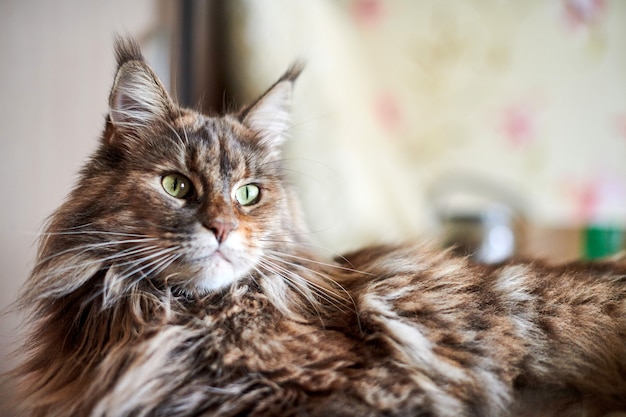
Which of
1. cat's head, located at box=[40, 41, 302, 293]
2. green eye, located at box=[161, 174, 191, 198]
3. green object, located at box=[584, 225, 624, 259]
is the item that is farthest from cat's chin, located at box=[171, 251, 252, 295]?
green object, located at box=[584, 225, 624, 259]

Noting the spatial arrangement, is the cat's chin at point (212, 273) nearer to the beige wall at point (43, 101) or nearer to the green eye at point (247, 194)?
the green eye at point (247, 194)

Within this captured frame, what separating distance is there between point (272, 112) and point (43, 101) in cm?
112

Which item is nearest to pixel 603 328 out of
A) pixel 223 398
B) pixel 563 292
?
pixel 563 292

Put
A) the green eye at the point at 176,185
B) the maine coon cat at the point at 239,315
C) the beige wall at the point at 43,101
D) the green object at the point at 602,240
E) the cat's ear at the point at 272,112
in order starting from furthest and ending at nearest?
the green object at the point at 602,240
the beige wall at the point at 43,101
the cat's ear at the point at 272,112
the green eye at the point at 176,185
the maine coon cat at the point at 239,315

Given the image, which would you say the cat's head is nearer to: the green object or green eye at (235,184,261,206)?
green eye at (235,184,261,206)

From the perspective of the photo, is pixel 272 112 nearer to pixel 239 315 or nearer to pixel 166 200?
pixel 166 200

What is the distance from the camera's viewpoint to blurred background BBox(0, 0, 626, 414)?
6.06 feet

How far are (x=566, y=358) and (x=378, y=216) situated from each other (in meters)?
1.46

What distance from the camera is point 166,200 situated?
0.95m

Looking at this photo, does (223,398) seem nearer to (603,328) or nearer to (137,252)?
(137,252)

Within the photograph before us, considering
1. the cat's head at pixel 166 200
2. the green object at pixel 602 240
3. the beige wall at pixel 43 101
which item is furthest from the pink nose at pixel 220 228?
the green object at pixel 602 240

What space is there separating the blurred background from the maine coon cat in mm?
966

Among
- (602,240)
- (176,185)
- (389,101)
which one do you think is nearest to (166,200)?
(176,185)

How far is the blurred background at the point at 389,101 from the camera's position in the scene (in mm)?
1848
